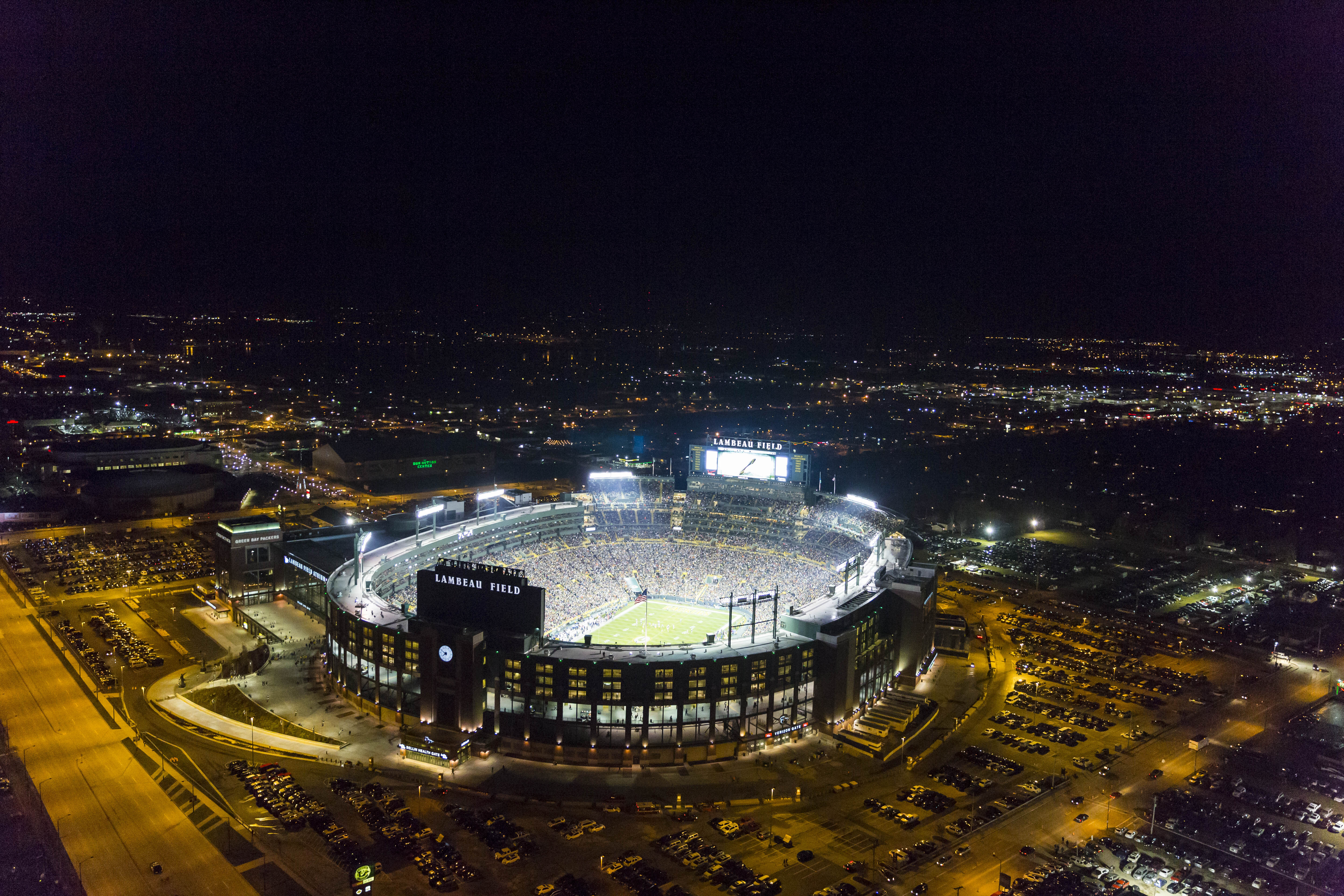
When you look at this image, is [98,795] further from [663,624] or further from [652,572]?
[652,572]

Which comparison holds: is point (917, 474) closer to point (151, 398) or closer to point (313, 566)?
point (313, 566)

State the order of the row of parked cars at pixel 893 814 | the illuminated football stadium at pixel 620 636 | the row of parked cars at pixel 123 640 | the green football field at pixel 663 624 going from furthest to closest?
the green football field at pixel 663 624, the row of parked cars at pixel 123 640, the illuminated football stadium at pixel 620 636, the row of parked cars at pixel 893 814

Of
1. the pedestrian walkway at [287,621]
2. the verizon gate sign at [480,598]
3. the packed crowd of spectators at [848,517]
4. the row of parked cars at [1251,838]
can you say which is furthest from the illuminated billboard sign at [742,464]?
the row of parked cars at [1251,838]

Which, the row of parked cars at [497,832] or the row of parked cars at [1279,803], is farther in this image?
the row of parked cars at [1279,803]

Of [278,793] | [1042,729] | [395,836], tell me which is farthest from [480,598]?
[1042,729]

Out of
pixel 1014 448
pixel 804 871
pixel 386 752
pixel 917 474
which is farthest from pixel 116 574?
pixel 1014 448

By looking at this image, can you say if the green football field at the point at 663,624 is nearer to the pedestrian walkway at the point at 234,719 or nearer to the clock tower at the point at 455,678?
the clock tower at the point at 455,678

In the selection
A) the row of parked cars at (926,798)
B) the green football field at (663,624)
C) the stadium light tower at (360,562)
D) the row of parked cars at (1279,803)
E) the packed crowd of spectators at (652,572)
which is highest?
the stadium light tower at (360,562)
